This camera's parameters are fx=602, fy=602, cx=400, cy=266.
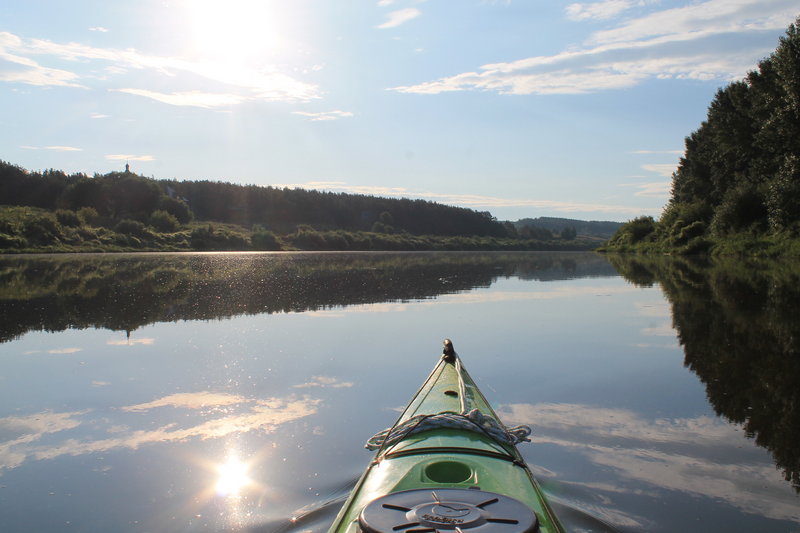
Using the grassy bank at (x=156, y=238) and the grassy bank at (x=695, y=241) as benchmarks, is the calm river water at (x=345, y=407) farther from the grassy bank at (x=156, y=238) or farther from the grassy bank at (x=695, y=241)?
the grassy bank at (x=156, y=238)

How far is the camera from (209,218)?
127000mm

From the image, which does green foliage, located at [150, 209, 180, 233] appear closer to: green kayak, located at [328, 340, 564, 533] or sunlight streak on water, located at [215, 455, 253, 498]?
sunlight streak on water, located at [215, 455, 253, 498]

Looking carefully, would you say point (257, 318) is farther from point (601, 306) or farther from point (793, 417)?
point (793, 417)

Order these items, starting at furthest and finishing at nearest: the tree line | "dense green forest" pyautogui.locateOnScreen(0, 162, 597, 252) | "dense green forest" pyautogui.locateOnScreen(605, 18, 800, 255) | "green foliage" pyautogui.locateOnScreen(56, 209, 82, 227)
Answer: the tree line, "green foliage" pyautogui.locateOnScreen(56, 209, 82, 227), "dense green forest" pyautogui.locateOnScreen(0, 162, 597, 252), "dense green forest" pyautogui.locateOnScreen(605, 18, 800, 255)

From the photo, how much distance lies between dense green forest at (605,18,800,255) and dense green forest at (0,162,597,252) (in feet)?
170

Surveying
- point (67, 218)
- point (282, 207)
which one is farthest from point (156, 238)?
point (282, 207)

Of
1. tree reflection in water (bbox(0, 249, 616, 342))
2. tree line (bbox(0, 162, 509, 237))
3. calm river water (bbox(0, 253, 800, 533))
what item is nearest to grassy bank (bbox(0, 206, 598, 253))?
tree line (bbox(0, 162, 509, 237))

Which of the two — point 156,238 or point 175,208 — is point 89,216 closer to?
point 156,238

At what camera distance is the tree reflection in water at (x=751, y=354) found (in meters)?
6.15

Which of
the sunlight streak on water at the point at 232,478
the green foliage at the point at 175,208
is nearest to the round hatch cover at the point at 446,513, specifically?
the sunlight streak on water at the point at 232,478

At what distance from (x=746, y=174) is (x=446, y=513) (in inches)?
1976

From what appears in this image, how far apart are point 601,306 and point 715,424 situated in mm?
10462

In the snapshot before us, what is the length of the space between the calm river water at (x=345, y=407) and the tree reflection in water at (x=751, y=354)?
44 mm

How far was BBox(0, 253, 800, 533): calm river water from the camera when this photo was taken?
4.67 meters
